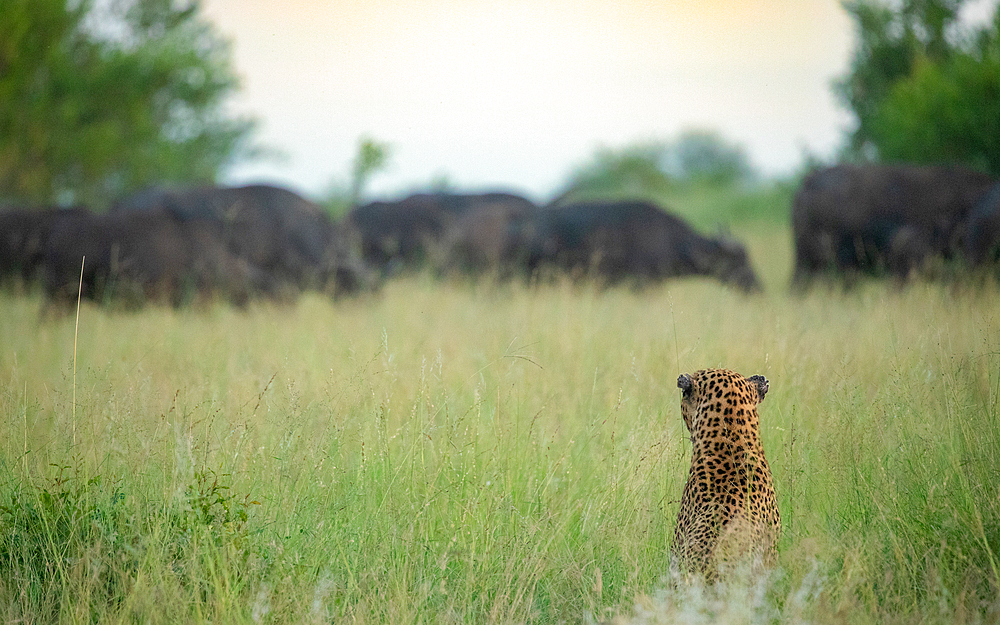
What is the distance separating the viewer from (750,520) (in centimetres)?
295

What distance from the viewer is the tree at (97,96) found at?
52.7 feet

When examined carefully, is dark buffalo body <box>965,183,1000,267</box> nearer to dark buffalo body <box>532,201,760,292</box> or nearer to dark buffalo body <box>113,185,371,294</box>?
dark buffalo body <box>532,201,760,292</box>

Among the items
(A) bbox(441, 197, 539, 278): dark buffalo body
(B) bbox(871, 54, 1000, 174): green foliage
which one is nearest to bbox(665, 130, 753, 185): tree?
(B) bbox(871, 54, 1000, 174): green foliage

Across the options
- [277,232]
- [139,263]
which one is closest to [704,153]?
[277,232]

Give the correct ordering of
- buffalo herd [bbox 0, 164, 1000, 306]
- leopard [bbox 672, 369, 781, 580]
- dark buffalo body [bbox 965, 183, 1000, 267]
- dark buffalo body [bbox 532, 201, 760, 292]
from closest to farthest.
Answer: leopard [bbox 672, 369, 781, 580] < dark buffalo body [bbox 965, 183, 1000, 267] < buffalo herd [bbox 0, 164, 1000, 306] < dark buffalo body [bbox 532, 201, 760, 292]

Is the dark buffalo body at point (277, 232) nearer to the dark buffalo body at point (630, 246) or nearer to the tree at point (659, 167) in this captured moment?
the dark buffalo body at point (630, 246)

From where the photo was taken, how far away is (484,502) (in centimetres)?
379

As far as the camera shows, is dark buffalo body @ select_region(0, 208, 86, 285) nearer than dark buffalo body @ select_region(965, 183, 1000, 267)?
No

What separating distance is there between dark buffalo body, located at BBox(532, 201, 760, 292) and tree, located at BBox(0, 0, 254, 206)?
32.8 ft

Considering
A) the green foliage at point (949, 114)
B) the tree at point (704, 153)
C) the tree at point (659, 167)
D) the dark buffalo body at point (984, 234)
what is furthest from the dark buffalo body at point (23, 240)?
the tree at point (704, 153)

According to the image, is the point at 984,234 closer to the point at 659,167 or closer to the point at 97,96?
the point at 97,96

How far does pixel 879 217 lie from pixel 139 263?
9.99m

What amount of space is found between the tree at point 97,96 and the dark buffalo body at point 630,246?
32.8ft

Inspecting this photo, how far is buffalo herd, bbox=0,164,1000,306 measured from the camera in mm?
10266
